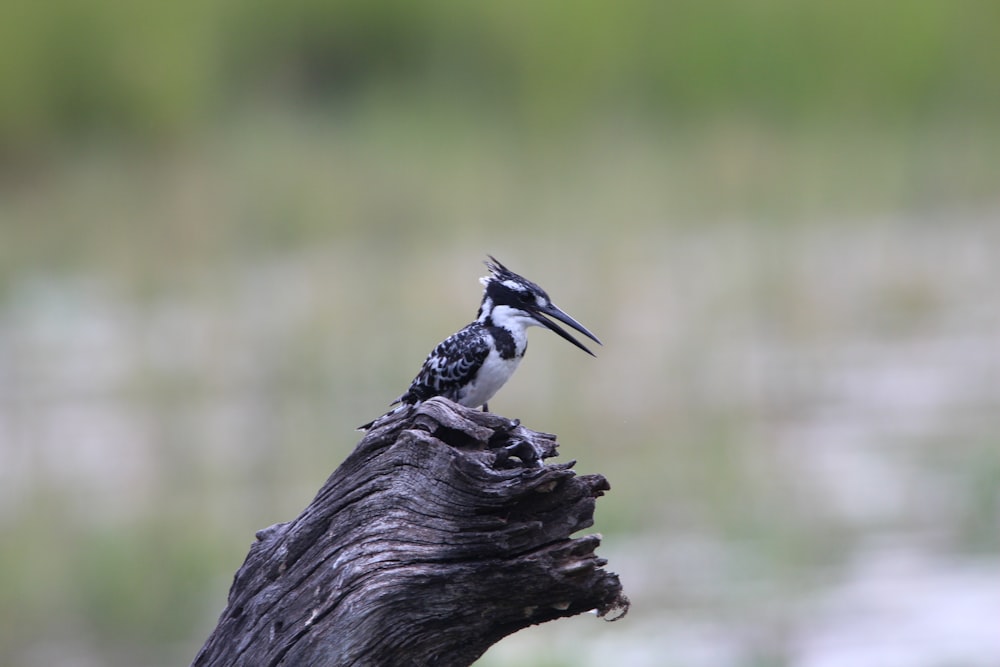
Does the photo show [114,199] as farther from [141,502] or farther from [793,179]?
[793,179]

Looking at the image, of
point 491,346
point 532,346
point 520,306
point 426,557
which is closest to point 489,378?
point 491,346

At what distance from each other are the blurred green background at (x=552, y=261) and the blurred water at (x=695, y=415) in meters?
0.04

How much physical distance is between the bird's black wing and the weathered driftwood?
1205 mm

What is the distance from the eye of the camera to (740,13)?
15.1 m

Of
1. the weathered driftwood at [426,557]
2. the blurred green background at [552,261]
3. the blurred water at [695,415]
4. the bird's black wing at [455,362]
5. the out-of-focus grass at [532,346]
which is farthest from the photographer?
the blurred green background at [552,261]

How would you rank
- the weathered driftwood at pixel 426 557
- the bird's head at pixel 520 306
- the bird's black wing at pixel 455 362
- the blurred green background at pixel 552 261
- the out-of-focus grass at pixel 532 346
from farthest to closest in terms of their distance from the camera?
the blurred green background at pixel 552 261 < the out-of-focus grass at pixel 532 346 < the bird's head at pixel 520 306 < the bird's black wing at pixel 455 362 < the weathered driftwood at pixel 426 557

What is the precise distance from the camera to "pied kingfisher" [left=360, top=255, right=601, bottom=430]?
601 cm

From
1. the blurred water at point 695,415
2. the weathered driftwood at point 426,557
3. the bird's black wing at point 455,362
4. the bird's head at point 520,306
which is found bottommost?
the weathered driftwood at point 426,557

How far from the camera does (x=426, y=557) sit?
15.0 feet

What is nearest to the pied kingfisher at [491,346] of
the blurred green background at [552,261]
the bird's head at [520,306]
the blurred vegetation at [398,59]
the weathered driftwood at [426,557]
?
the bird's head at [520,306]

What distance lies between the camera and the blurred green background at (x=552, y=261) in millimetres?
11039

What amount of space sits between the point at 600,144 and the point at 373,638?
1081cm

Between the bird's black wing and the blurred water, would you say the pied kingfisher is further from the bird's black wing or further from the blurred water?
the blurred water

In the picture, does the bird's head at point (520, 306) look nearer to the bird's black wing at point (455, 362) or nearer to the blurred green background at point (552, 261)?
the bird's black wing at point (455, 362)
